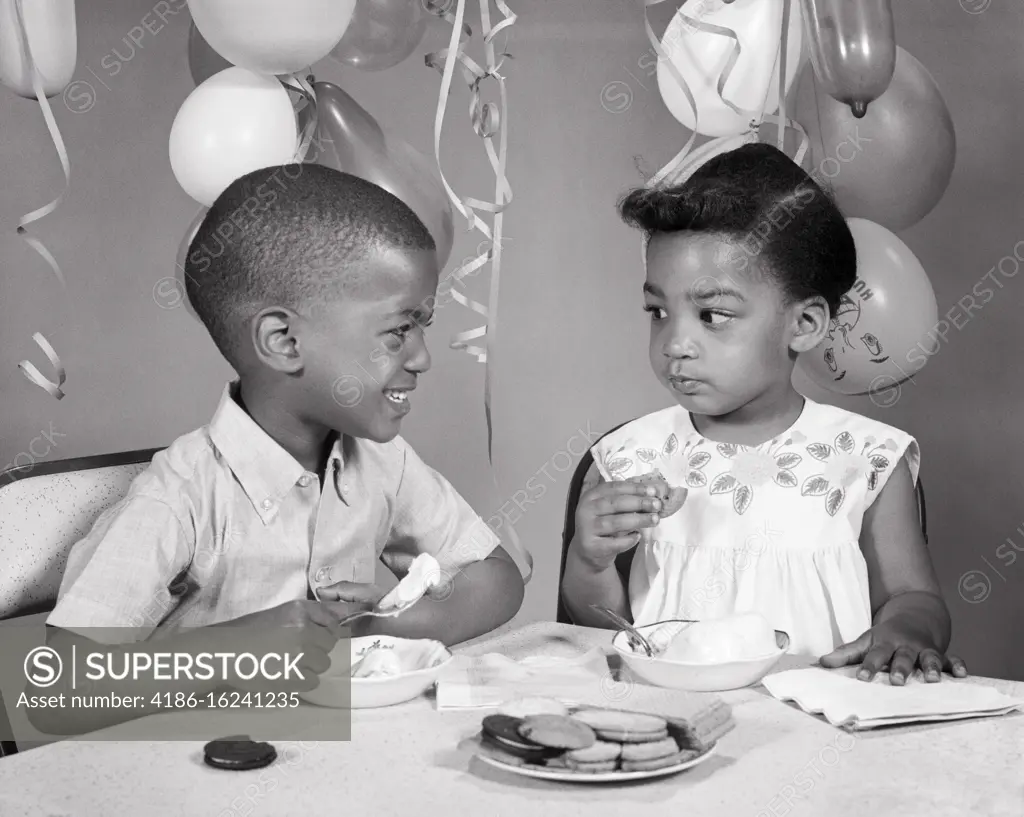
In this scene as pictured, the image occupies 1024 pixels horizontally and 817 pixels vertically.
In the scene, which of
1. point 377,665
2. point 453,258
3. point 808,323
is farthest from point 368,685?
point 453,258

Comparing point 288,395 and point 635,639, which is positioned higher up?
point 288,395

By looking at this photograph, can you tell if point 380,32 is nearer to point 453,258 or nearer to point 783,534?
point 783,534

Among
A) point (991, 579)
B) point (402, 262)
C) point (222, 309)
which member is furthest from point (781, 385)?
point (991, 579)

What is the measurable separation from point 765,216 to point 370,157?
59 centimetres

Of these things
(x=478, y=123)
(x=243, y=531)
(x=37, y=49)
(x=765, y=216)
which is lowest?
(x=243, y=531)

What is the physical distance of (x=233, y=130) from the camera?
64.7 inches

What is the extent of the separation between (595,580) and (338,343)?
42cm

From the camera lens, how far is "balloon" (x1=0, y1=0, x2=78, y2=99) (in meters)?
1.57

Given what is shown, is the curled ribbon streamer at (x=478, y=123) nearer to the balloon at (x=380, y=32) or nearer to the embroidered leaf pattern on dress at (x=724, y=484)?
the balloon at (x=380, y=32)

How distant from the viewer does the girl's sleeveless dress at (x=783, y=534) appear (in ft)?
4.58


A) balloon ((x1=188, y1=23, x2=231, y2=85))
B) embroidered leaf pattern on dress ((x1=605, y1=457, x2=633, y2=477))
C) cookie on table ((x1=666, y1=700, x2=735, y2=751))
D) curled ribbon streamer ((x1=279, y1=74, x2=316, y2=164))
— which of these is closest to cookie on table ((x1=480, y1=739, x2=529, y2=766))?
cookie on table ((x1=666, y1=700, x2=735, y2=751))

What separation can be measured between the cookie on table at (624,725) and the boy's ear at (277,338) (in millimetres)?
556

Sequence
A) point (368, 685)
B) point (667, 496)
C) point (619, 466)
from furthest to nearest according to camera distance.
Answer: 1. point (619, 466)
2. point (667, 496)
3. point (368, 685)

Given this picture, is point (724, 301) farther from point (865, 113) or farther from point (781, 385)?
point (865, 113)
